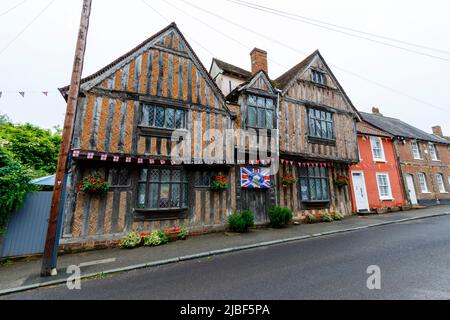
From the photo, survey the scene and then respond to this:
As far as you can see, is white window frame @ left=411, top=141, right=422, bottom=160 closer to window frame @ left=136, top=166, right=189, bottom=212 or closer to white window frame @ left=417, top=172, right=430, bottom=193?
white window frame @ left=417, top=172, right=430, bottom=193

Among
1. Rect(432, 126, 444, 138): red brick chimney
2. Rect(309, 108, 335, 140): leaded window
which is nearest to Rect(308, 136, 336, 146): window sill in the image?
Rect(309, 108, 335, 140): leaded window

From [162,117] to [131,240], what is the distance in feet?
15.2

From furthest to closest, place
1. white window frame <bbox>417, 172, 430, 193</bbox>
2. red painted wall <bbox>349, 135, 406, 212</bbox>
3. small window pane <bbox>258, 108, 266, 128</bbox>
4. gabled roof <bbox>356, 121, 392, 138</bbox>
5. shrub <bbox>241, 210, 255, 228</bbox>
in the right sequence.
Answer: white window frame <bbox>417, 172, 430, 193</bbox> < gabled roof <bbox>356, 121, 392, 138</bbox> < red painted wall <bbox>349, 135, 406, 212</bbox> < small window pane <bbox>258, 108, 266, 128</bbox> < shrub <bbox>241, 210, 255, 228</bbox>

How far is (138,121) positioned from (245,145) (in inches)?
180

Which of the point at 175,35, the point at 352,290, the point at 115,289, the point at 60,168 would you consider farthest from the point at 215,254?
the point at 175,35

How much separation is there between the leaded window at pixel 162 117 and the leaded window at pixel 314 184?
22.3 ft

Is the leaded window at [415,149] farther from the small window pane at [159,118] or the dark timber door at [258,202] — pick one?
the small window pane at [159,118]

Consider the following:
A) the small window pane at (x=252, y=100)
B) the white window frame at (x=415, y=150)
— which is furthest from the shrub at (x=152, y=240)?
the white window frame at (x=415, y=150)

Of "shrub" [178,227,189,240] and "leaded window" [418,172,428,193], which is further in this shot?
"leaded window" [418,172,428,193]

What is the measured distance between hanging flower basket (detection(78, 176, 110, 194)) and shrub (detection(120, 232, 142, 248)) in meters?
1.76

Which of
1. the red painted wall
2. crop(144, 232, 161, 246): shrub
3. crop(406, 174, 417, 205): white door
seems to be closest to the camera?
crop(144, 232, 161, 246): shrub

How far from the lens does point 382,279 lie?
11.2 feet

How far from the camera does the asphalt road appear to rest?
310 centimetres

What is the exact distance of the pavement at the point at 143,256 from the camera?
14.0 feet
